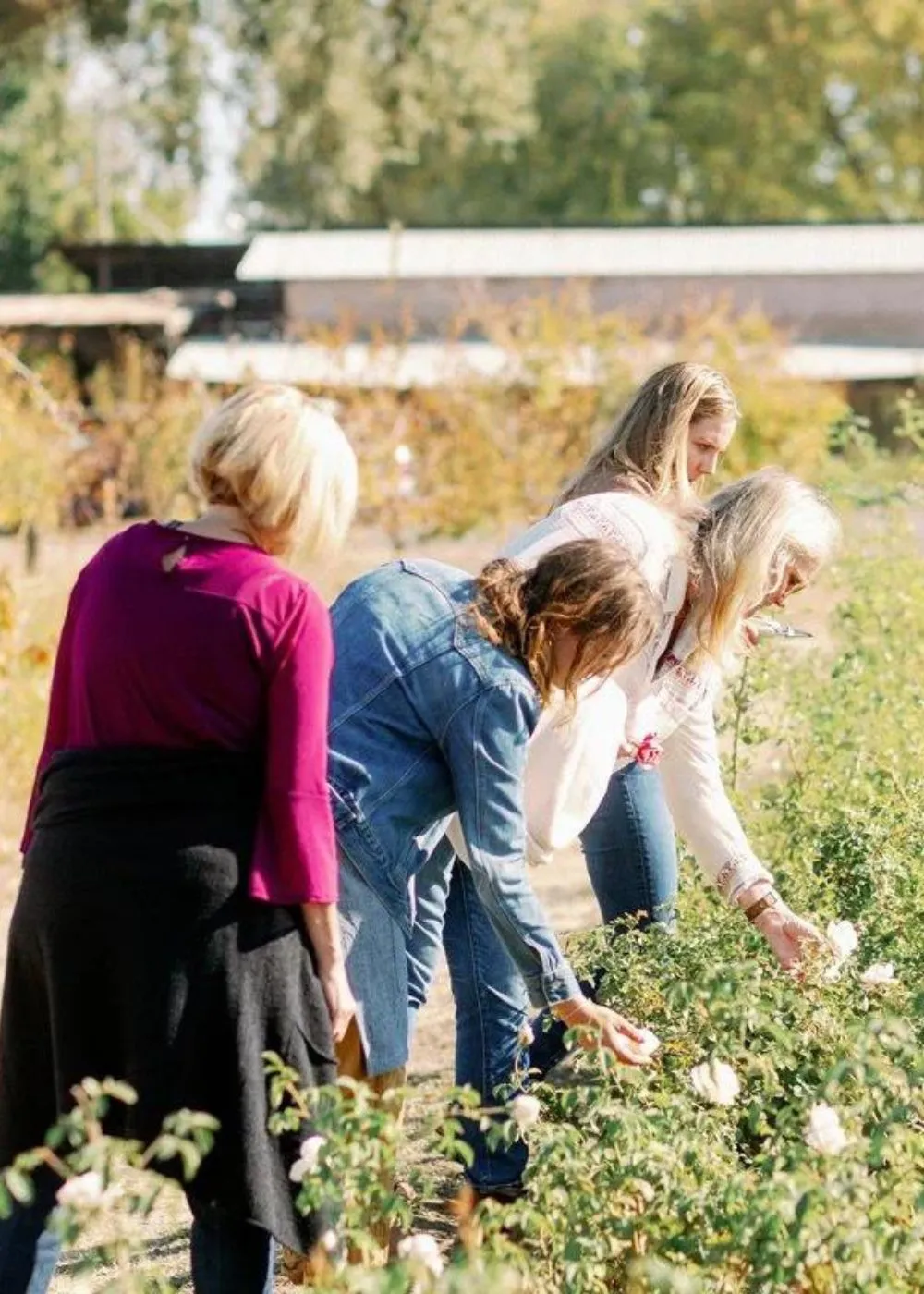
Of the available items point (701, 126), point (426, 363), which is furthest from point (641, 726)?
point (701, 126)

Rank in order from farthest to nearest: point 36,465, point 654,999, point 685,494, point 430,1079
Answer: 1. point 36,465
2. point 430,1079
3. point 685,494
4. point 654,999

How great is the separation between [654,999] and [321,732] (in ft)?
2.96

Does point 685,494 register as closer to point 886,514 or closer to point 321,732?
point 321,732

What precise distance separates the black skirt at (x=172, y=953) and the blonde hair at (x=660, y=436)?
1390mm

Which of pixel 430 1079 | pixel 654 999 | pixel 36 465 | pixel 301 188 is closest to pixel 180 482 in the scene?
pixel 36 465

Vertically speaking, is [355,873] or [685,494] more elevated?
[685,494]

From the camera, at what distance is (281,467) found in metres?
2.69

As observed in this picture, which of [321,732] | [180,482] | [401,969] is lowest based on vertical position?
[180,482]

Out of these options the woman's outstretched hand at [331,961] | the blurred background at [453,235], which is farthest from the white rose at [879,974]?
the blurred background at [453,235]

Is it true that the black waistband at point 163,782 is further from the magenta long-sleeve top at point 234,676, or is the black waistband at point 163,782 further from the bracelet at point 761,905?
the bracelet at point 761,905

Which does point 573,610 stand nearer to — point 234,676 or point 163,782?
point 234,676

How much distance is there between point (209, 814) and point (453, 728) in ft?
1.48

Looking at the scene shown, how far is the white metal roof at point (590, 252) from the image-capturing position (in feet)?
121

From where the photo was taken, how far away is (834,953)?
10.5ft
